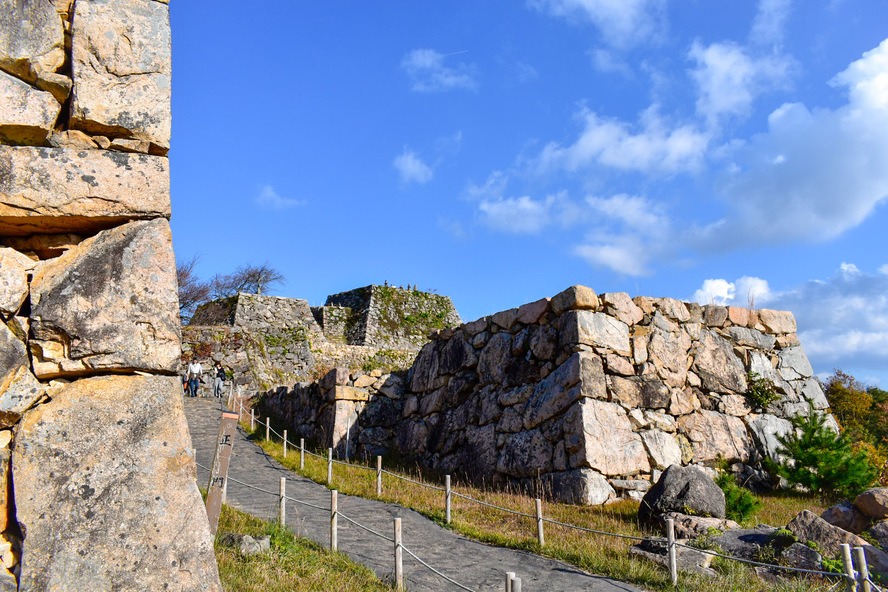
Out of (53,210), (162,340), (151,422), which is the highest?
Answer: (53,210)

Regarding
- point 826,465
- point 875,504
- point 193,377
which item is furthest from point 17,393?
point 193,377

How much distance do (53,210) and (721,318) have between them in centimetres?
1396

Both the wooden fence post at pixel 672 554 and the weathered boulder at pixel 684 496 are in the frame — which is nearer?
the wooden fence post at pixel 672 554

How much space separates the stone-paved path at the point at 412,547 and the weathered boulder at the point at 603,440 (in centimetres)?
285

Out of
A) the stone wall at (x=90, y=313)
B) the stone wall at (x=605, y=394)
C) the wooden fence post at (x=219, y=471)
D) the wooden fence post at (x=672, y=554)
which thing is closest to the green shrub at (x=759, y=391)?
the stone wall at (x=605, y=394)

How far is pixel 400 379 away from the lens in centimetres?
1725

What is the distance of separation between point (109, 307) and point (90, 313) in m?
0.09

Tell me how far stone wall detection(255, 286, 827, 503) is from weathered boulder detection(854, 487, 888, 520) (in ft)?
11.5

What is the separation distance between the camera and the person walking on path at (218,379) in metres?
25.8

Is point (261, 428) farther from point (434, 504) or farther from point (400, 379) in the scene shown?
point (434, 504)

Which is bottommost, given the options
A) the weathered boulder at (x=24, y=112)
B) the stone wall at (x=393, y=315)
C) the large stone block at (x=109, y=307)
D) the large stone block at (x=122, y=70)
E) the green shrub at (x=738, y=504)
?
the green shrub at (x=738, y=504)

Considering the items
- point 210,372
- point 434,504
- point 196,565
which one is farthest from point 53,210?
point 210,372

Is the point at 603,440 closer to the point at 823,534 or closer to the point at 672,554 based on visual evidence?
the point at 672,554

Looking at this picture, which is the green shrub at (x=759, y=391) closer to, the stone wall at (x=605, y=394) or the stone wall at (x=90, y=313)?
the stone wall at (x=605, y=394)
